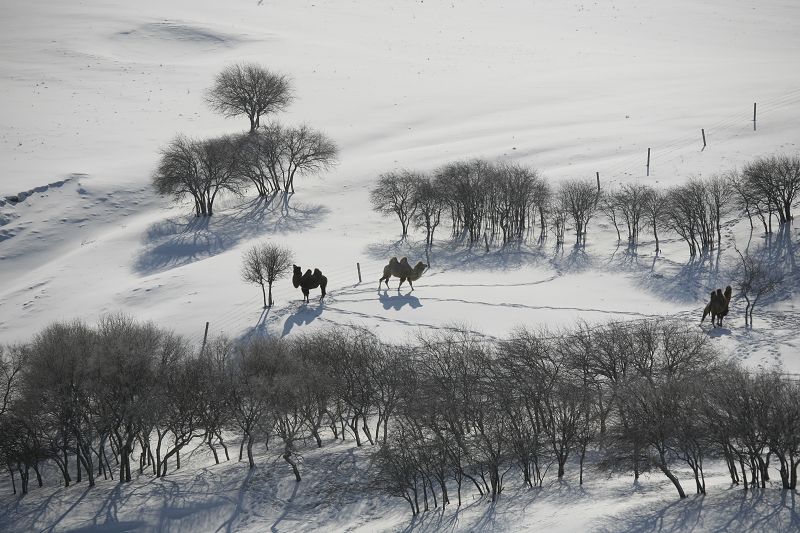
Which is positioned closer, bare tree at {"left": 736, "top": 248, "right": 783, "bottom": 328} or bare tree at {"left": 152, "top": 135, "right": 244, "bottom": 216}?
bare tree at {"left": 736, "top": 248, "right": 783, "bottom": 328}

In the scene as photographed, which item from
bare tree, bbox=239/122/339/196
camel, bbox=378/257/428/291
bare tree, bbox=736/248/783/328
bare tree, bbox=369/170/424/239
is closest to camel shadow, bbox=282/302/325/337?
camel, bbox=378/257/428/291

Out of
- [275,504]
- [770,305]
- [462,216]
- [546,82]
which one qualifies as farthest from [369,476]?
[546,82]

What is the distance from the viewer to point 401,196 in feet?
200

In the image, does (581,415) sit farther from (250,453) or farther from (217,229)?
(217,229)

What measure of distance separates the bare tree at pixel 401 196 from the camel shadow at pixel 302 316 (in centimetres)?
1731

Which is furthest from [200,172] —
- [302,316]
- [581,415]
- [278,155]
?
[581,415]

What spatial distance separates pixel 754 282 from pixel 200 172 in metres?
44.4

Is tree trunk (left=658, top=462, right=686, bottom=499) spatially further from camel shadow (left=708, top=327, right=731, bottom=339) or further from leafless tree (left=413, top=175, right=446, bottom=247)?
leafless tree (left=413, top=175, right=446, bottom=247)

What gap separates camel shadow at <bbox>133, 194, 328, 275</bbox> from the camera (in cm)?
5875

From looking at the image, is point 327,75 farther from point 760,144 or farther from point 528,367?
point 528,367

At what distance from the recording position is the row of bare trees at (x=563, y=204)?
5225 cm

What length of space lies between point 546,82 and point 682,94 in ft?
64.1

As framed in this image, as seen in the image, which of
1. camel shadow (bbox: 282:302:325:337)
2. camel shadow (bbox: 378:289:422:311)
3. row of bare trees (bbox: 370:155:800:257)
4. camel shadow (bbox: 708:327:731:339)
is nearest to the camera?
camel shadow (bbox: 708:327:731:339)

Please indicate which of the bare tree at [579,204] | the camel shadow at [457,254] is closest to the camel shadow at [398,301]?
the camel shadow at [457,254]
